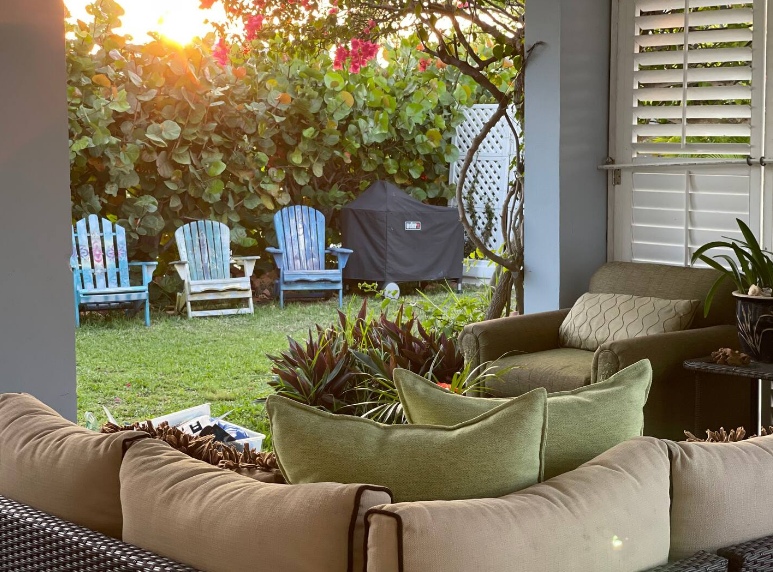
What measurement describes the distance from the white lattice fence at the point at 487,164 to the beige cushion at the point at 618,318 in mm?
5502

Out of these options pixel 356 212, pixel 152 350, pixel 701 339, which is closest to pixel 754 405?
pixel 701 339

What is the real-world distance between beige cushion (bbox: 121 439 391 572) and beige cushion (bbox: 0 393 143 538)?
0.19 feet

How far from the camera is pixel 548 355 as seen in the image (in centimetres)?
432

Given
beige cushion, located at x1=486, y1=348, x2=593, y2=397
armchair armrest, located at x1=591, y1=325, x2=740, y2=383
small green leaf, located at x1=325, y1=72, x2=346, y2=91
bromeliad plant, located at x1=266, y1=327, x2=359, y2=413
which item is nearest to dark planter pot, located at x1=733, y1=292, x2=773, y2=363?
armchair armrest, located at x1=591, y1=325, x2=740, y2=383

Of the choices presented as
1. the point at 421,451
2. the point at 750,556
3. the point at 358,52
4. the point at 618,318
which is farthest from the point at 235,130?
the point at 750,556

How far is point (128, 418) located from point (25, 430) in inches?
148

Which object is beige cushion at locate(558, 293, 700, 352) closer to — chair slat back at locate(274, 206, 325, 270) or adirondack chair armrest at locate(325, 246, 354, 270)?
adirondack chair armrest at locate(325, 246, 354, 270)

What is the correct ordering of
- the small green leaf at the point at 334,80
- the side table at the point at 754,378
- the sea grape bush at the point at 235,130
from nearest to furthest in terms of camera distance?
the side table at the point at 754,378 < the sea grape bush at the point at 235,130 < the small green leaf at the point at 334,80

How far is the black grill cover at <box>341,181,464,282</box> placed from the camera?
9250 millimetres

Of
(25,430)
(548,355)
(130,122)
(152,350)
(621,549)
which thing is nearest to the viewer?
(621,549)

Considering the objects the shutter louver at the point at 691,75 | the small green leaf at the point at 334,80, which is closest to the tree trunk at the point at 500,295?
the shutter louver at the point at 691,75

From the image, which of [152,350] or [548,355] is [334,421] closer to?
[548,355]

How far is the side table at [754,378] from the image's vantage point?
3523 mm

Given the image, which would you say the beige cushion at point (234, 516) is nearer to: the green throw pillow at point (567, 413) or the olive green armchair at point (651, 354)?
the green throw pillow at point (567, 413)
